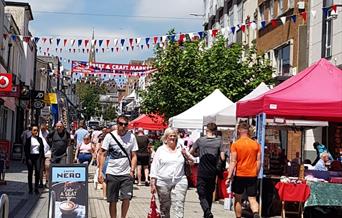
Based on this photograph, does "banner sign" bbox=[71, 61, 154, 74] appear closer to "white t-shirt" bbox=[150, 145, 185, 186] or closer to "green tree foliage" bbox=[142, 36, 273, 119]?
"green tree foliage" bbox=[142, 36, 273, 119]

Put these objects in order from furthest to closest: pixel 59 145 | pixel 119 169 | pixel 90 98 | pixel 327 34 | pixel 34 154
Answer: pixel 90 98, pixel 327 34, pixel 59 145, pixel 34 154, pixel 119 169

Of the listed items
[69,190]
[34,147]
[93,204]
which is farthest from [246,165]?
[34,147]

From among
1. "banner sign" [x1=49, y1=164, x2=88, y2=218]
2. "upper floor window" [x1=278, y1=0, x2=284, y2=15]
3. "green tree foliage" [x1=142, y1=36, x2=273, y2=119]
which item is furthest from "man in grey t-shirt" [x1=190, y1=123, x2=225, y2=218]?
"upper floor window" [x1=278, y1=0, x2=284, y2=15]

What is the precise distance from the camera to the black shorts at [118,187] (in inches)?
434

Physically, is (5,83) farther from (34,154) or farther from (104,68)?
(104,68)

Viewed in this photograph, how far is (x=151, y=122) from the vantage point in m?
34.1

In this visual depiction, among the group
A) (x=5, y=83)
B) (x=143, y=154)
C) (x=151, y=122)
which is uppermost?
(x=5, y=83)

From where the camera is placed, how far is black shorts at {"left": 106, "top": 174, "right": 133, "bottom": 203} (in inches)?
434

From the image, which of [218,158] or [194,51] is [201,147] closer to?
[218,158]

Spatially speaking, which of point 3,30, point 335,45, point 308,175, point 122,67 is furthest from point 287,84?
point 122,67

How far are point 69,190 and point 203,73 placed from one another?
19477 mm

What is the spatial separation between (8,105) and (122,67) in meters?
14.1

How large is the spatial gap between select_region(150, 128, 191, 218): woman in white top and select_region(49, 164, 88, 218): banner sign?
109 centimetres

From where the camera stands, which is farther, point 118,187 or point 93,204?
point 93,204
